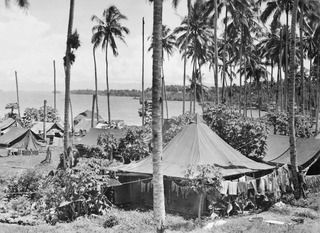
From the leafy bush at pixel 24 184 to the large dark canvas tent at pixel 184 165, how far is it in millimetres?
4496

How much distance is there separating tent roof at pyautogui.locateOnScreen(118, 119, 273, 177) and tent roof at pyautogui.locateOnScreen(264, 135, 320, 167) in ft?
13.4

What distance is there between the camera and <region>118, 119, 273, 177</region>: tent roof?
18.1m

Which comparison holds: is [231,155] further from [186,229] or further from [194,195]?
[186,229]

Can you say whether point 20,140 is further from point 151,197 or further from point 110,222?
point 110,222

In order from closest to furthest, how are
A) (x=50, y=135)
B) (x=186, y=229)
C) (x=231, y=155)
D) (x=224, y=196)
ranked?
(x=186, y=229)
(x=224, y=196)
(x=231, y=155)
(x=50, y=135)

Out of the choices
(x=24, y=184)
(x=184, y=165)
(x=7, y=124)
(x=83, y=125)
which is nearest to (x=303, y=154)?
(x=184, y=165)

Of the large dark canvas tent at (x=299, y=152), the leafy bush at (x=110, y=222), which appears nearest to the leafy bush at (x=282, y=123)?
the large dark canvas tent at (x=299, y=152)

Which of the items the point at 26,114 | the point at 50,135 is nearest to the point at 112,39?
the point at 50,135

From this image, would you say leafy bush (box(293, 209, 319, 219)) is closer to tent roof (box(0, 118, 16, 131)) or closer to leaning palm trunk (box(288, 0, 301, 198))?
leaning palm trunk (box(288, 0, 301, 198))

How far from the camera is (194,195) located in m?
17.1

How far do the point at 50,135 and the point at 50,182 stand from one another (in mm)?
37022

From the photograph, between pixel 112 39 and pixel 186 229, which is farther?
pixel 112 39

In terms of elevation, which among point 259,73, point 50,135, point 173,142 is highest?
point 259,73

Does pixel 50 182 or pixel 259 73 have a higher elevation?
→ pixel 259 73
